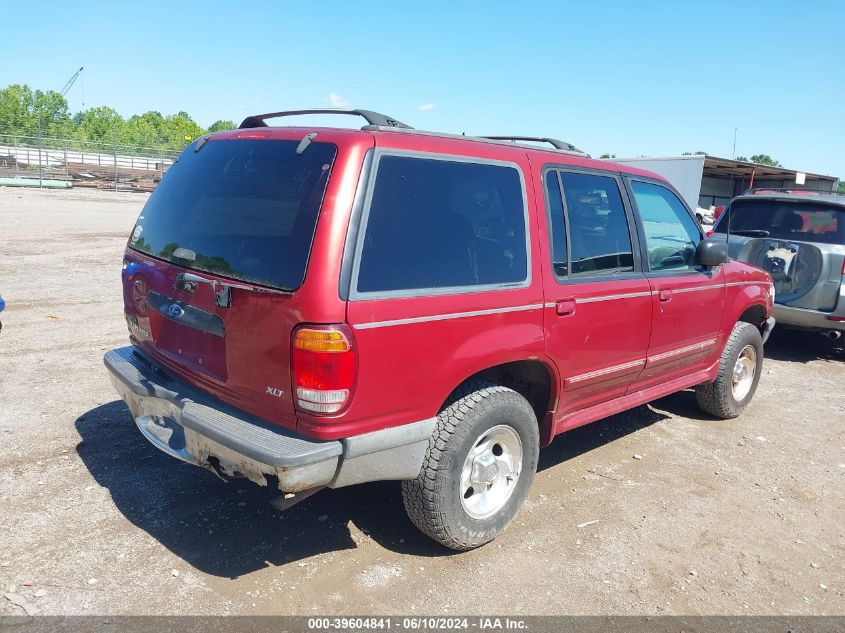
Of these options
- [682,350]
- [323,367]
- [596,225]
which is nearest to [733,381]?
[682,350]

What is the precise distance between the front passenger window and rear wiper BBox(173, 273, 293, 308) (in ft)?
8.72

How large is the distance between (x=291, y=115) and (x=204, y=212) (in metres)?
0.80

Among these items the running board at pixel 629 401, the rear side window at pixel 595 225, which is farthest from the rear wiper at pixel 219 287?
the running board at pixel 629 401

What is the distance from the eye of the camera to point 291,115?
3.64 m

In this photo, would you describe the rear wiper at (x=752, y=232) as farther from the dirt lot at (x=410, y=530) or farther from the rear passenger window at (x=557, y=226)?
the rear passenger window at (x=557, y=226)

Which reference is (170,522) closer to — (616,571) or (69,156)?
(616,571)

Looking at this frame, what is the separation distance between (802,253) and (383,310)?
20.7 feet

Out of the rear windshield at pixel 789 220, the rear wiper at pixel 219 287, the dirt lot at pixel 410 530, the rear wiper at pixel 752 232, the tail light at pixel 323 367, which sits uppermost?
the rear windshield at pixel 789 220

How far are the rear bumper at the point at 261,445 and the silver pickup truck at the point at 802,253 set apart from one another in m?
5.64

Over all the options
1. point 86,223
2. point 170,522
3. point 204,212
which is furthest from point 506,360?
point 86,223

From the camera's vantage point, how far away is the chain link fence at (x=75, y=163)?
3105 centimetres

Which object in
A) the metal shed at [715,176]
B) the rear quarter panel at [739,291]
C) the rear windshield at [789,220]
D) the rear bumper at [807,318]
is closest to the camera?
the rear quarter panel at [739,291]

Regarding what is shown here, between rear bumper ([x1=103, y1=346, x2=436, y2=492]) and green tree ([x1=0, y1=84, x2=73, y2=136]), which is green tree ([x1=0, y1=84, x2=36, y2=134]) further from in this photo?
rear bumper ([x1=103, y1=346, x2=436, y2=492])

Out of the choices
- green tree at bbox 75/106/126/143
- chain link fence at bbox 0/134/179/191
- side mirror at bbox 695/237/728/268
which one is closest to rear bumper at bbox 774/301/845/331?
side mirror at bbox 695/237/728/268
